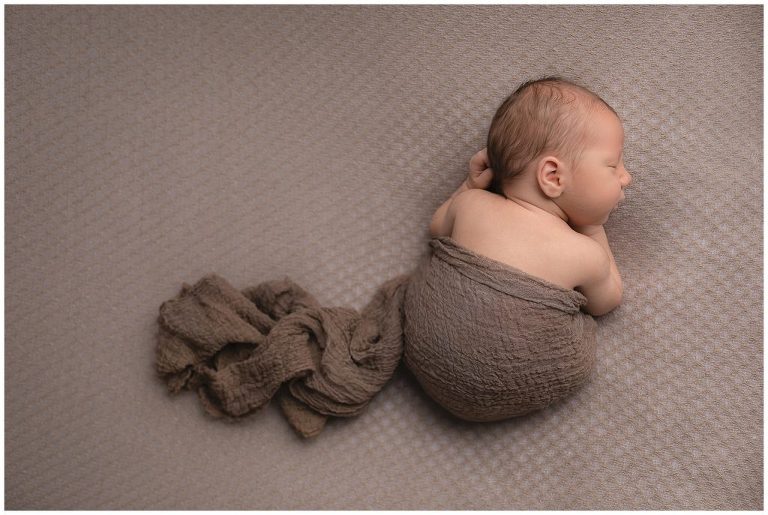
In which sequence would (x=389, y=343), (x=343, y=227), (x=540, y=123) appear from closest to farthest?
(x=540, y=123) < (x=389, y=343) < (x=343, y=227)

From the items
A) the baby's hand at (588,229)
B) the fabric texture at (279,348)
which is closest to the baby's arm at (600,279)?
the baby's hand at (588,229)

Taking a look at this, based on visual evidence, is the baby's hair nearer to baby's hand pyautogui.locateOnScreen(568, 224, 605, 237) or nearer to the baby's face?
the baby's face

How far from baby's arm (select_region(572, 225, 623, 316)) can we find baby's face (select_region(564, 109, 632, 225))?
0.20 feet

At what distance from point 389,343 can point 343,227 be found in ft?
0.76

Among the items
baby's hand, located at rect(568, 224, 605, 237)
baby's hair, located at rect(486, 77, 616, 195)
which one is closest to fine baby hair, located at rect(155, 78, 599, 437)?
baby's hair, located at rect(486, 77, 616, 195)

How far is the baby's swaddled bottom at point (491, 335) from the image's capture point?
0.93 meters

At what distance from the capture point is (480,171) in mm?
1047

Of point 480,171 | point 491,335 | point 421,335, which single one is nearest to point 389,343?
point 421,335

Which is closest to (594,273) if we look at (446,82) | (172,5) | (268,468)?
(446,82)

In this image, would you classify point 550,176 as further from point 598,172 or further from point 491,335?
point 491,335

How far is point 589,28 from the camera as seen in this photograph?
1.09 m

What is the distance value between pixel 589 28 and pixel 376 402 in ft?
2.35

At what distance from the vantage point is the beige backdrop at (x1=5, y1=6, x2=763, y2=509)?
103 cm

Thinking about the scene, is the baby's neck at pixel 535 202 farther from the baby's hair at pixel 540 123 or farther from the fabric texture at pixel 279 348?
the fabric texture at pixel 279 348
